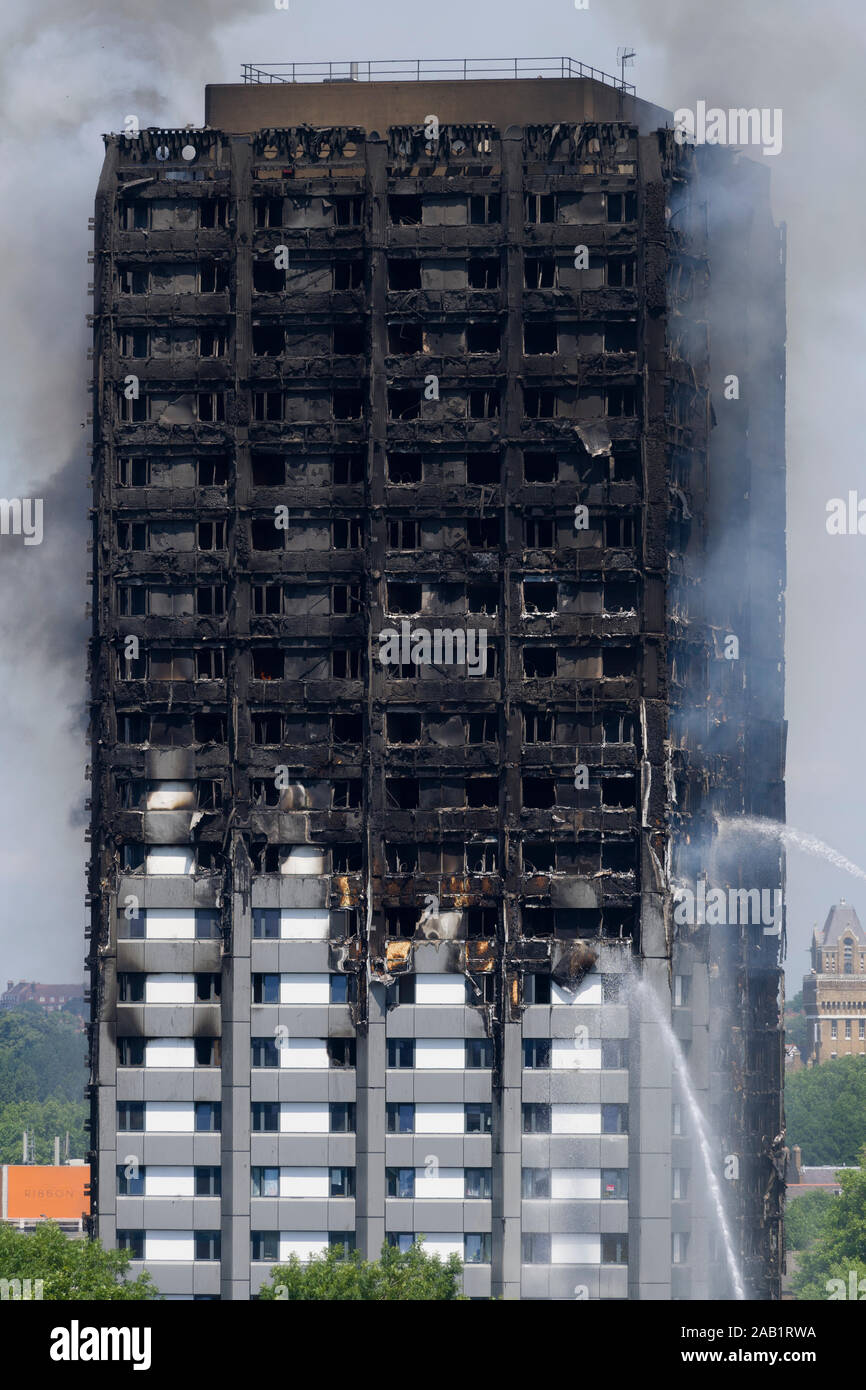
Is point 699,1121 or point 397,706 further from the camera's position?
point 699,1121

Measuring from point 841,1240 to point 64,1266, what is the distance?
79.4 m

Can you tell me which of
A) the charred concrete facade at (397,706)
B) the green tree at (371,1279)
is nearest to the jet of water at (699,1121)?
the charred concrete facade at (397,706)

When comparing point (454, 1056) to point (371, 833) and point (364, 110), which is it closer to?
point (371, 833)

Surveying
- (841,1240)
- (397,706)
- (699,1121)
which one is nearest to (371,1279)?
(699,1121)

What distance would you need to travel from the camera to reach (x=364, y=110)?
13938 centimetres

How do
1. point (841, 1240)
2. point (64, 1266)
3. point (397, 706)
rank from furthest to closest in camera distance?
point (841, 1240) < point (397, 706) < point (64, 1266)

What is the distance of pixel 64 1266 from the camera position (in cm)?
11681

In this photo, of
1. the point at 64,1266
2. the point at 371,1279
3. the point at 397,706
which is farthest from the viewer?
the point at 397,706

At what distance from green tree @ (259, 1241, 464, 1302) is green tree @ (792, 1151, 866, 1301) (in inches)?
2066

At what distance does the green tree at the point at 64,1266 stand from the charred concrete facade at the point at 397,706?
9.93 meters

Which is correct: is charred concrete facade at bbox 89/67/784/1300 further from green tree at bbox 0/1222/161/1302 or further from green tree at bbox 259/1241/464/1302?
green tree at bbox 0/1222/161/1302

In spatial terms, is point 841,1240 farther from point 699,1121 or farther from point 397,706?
point 397,706
